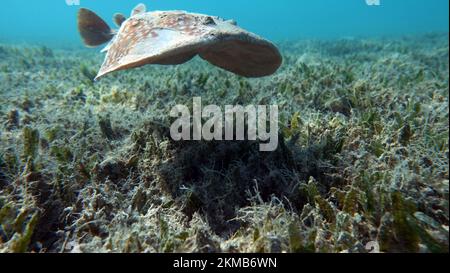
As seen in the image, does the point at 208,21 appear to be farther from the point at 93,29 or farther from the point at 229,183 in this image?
the point at 93,29

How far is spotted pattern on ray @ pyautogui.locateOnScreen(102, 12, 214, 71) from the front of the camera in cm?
287

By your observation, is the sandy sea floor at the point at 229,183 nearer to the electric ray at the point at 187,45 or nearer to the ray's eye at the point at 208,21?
the electric ray at the point at 187,45

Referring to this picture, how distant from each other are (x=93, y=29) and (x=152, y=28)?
300 cm

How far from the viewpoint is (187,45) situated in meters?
2.48

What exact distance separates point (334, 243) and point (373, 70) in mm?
5593

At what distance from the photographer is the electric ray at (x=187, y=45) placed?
2564mm

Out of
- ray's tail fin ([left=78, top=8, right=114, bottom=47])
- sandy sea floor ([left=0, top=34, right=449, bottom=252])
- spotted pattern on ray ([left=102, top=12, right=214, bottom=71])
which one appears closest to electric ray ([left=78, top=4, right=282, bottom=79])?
spotted pattern on ray ([left=102, top=12, right=214, bottom=71])

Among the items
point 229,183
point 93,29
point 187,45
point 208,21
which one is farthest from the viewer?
point 93,29

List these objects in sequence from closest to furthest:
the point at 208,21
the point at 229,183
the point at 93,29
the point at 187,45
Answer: the point at 187,45, the point at 229,183, the point at 208,21, the point at 93,29

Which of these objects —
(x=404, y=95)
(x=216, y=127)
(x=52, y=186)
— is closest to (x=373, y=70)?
(x=404, y=95)

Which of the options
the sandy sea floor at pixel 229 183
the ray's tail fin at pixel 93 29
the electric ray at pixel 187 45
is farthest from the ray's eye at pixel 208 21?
the ray's tail fin at pixel 93 29

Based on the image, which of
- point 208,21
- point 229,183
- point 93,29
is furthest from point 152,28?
point 93,29

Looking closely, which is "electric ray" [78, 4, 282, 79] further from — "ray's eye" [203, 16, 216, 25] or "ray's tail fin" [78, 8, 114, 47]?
"ray's tail fin" [78, 8, 114, 47]

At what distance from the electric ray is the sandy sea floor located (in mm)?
764
